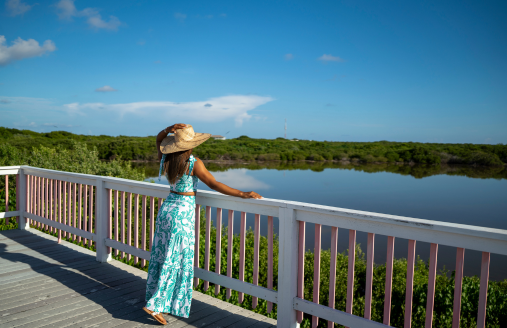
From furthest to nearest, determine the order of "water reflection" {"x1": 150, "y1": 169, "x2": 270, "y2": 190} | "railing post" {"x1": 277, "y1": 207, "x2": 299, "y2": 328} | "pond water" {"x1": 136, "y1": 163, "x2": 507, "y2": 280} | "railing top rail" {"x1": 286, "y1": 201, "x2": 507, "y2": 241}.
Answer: "water reflection" {"x1": 150, "y1": 169, "x2": 270, "y2": 190}
"pond water" {"x1": 136, "y1": 163, "x2": 507, "y2": 280}
"railing post" {"x1": 277, "y1": 207, "x2": 299, "y2": 328}
"railing top rail" {"x1": 286, "y1": 201, "x2": 507, "y2": 241}

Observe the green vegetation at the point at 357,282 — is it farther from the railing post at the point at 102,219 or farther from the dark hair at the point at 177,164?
the dark hair at the point at 177,164

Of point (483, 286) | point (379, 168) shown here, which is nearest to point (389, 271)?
point (483, 286)

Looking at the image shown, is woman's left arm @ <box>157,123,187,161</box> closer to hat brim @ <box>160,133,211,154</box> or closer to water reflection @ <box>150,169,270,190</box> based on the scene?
hat brim @ <box>160,133,211,154</box>

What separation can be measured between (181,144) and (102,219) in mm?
2044

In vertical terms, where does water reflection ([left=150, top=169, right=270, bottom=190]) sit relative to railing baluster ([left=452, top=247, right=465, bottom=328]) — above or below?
below

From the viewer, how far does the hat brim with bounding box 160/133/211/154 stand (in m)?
2.36

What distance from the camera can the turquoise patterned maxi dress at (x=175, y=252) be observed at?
7.97 ft

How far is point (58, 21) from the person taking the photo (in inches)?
726

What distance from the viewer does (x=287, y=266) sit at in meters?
2.26

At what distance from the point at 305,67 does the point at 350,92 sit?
21.6 ft

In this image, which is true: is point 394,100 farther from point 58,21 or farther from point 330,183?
point 58,21

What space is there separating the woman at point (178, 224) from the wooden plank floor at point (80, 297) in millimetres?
187

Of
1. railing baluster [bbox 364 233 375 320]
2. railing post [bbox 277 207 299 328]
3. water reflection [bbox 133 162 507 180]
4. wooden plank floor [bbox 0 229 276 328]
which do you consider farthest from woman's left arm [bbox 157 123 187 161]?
water reflection [bbox 133 162 507 180]

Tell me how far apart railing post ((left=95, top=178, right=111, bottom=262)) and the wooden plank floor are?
4.3 inches
